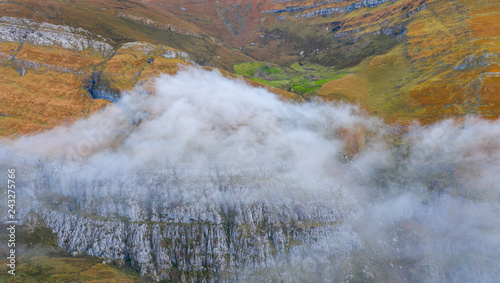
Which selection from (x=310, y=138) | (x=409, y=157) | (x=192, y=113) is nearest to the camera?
(x=409, y=157)

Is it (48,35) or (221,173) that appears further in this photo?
(48,35)

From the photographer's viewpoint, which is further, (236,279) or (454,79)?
(454,79)

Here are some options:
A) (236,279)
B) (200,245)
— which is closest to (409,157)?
(236,279)

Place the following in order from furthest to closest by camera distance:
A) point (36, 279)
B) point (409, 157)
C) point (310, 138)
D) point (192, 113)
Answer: point (310, 138) → point (192, 113) → point (409, 157) → point (36, 279)

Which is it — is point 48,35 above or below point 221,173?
above

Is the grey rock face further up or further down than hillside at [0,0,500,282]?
further up

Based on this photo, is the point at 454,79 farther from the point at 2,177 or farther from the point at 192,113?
the point at 2,177

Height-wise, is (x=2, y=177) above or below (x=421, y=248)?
above

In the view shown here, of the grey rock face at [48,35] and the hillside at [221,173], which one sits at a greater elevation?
the grey rock face at [48,35]

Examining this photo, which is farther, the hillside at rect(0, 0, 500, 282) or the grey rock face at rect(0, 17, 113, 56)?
the grey rock face at rect(0, 17, 113, 56)

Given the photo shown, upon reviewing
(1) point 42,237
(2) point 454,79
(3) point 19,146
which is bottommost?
(1) point 42,237

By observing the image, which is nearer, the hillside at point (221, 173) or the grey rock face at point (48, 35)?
the hillside at point (221, 173)
